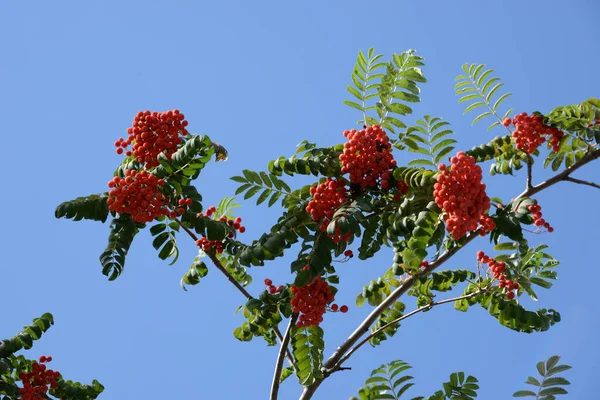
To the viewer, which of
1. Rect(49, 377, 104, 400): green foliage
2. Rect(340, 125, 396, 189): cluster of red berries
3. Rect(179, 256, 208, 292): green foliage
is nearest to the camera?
Rect(340, 125, 396, 189): cluster of red berries

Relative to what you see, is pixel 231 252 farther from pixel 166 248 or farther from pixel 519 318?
pixel 519 318

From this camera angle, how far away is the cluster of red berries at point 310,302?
510cm

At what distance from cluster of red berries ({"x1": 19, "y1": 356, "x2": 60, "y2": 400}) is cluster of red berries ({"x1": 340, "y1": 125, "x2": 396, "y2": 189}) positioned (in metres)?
3.33

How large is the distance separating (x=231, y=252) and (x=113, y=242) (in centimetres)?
93

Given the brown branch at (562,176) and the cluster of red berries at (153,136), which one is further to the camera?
the cluster of red berries at (153,136)

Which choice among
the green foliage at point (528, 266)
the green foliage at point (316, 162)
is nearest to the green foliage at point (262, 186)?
the green foliage at point (316, 162)

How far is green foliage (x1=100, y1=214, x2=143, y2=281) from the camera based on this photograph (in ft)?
17.3

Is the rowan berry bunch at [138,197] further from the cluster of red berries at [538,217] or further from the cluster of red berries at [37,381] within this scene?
the cluster of red berries at [538,217]

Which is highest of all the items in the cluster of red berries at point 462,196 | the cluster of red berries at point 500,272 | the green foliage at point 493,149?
the green foliage at point 493,149

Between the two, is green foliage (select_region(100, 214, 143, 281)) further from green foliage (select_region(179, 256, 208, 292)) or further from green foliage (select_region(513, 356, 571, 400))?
green foliage (select_region(513, 356, 571, 400))

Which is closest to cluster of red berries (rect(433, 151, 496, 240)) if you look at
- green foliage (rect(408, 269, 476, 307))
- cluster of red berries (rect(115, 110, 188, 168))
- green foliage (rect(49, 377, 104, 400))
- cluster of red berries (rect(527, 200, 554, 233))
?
cluster of red berries (rect(527, 200, 554, 233))

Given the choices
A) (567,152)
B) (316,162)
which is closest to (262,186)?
(316,162)

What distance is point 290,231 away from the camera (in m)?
5.15

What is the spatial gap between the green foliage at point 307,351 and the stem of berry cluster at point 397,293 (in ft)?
0.25
